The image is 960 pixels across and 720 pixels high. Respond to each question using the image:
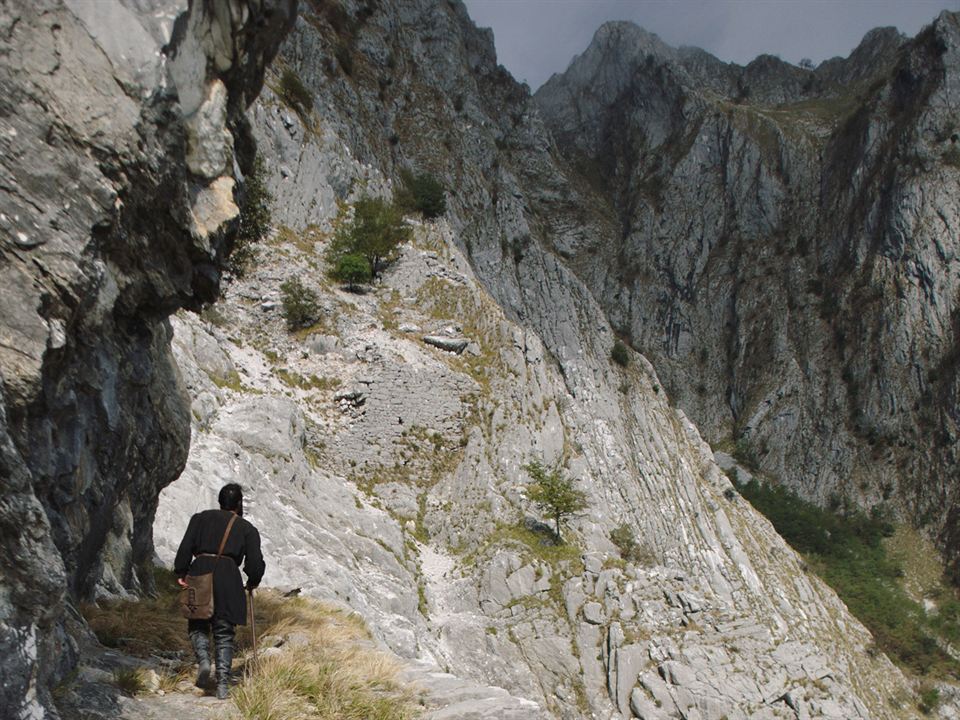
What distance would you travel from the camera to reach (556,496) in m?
23.8

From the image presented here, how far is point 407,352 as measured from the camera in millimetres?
27094

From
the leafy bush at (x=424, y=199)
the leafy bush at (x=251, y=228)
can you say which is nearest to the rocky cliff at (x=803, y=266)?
the leafy bush at (x=424, y=199)

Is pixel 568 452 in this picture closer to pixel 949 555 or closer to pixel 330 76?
pixel 330 76

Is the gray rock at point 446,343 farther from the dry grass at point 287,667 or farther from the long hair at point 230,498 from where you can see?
the long hair at point 230,498

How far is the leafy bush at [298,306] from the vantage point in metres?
26.8

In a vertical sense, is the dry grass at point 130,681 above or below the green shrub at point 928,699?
above

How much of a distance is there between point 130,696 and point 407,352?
73.6ft

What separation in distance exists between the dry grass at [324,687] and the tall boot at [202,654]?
13.2 inches

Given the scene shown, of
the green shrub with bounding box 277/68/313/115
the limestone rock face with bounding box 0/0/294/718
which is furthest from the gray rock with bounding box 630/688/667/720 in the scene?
the green shrub with bounding box 277/68/313/115

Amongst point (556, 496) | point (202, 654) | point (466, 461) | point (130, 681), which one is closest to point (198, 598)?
point (202, 654)

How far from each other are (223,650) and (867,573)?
67391mm

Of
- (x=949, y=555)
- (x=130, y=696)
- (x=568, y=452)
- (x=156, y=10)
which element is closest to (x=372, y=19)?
(x=568, y=452)

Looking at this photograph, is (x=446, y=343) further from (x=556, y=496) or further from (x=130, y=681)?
(x=130, y=681)

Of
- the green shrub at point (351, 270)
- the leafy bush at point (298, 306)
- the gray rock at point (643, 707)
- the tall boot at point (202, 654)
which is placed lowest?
the gray rock at point (643, 707)
